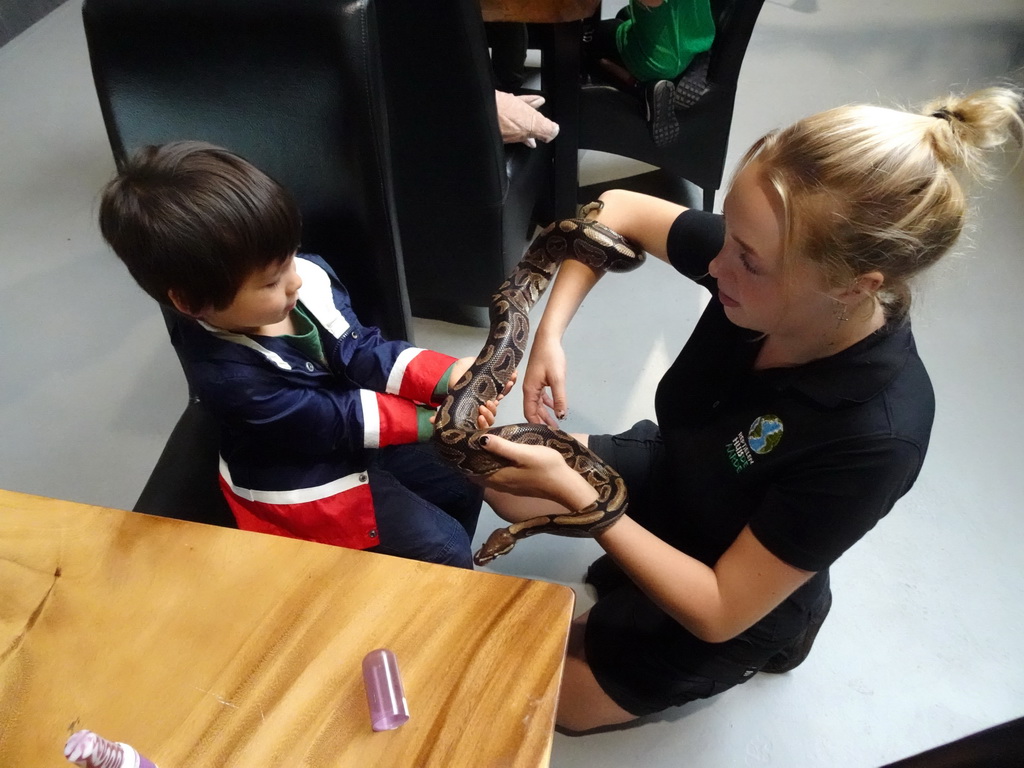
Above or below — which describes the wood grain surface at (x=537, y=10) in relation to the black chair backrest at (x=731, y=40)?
above

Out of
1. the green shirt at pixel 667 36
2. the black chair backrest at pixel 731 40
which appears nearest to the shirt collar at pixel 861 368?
the black chair backrest at pixel 731 40

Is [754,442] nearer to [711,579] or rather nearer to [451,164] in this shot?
[711,579]

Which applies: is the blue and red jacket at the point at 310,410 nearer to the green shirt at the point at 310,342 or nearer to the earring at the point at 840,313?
the green shirt at the point at 310,342

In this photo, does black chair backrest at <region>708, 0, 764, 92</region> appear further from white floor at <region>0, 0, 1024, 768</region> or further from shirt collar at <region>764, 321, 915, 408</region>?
shirt collar at <region>764, 321, 915, 408</region>

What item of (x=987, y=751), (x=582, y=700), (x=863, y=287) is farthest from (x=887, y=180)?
(x=582, y=700)

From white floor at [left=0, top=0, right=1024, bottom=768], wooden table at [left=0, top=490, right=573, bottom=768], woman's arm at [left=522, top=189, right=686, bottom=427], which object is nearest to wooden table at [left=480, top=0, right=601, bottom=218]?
white floor at [left=0, top=0, right=1024, bottom=768]

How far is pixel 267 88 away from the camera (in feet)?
4.03

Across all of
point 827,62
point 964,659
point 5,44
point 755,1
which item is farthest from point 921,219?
point 5,44

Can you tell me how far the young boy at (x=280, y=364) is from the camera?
108 centimetres

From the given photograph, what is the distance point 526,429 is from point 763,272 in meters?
0.70

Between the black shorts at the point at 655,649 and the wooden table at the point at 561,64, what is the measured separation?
62.3 inches

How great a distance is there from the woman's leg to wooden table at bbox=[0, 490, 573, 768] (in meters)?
0.74

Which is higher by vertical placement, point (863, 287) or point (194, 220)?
point (194, 220)

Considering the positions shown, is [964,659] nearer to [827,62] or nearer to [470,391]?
[470,391]
